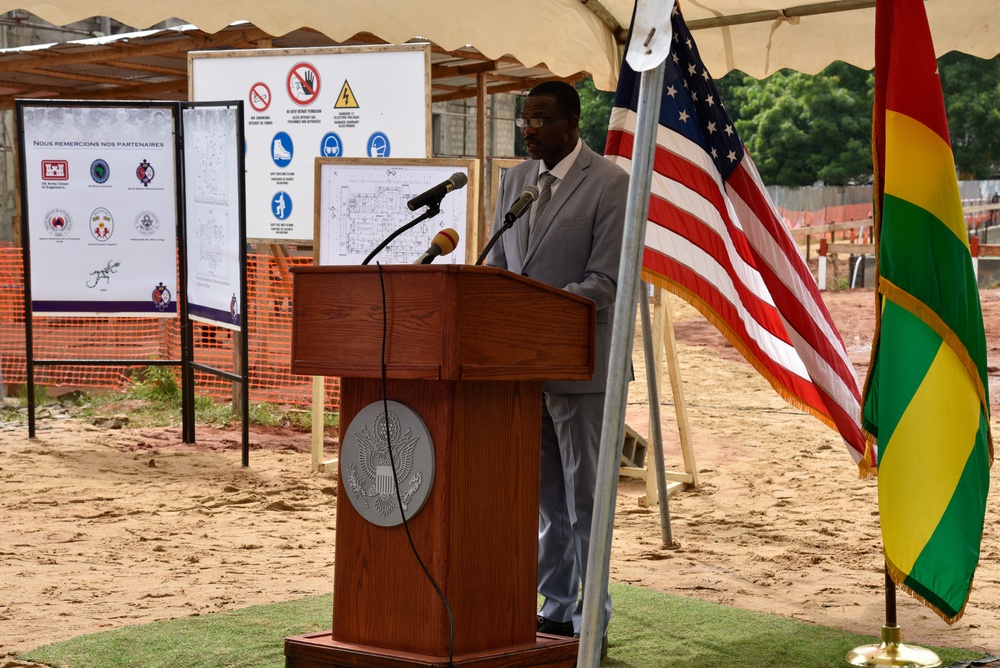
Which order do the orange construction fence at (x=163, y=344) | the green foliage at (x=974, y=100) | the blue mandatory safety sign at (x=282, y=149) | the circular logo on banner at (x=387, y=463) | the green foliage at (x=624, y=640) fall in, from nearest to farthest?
1. the circular logo on banner at (x=387, y=463)
2. the green foliage at (x=624, y=640)
3. the blue mandatory safety sign at (x=282, y=149)
4. the orange construction fence at (x=163, y=344)
5. the green foliage at (x=974, y=100)

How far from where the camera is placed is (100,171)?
9562 millimetres

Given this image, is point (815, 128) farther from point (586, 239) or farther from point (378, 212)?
point (586, 239)

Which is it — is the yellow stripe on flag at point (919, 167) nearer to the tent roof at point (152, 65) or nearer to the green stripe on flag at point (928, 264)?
the green stripe on flag at point (928, 264)

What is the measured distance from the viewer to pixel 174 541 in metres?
6.81

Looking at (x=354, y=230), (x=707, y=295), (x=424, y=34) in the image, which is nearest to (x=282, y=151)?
(x=354, y=230)

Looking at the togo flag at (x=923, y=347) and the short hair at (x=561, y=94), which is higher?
the short hair at (x=561, y=94)

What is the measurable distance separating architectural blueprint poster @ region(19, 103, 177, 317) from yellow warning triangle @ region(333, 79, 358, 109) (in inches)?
71.7

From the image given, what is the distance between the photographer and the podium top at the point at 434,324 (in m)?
3.38

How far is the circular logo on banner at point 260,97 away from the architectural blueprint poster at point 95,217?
1.03 metres

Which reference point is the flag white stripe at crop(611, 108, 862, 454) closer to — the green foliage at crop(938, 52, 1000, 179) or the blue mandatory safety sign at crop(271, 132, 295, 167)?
the blue mandatory safety sign at crop(271, 132, 295, 167)

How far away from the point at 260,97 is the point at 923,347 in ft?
19.9

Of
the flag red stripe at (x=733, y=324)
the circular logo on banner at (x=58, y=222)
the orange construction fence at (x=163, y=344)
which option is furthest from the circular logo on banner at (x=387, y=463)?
the orange construction fence at (x=163, y=344)

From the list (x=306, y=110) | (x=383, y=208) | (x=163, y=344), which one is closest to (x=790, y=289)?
(x=383, y=208)

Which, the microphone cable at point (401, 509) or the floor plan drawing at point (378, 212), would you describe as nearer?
the microphone cable at point (401, 509)
